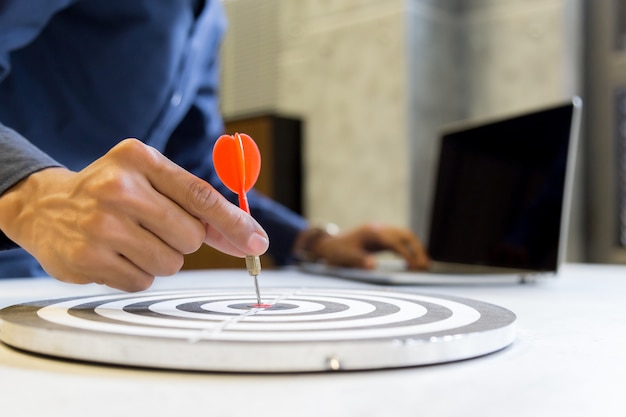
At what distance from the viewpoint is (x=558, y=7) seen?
Result: 8.75 feet

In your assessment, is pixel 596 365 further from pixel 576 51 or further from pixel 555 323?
pixel 576 51

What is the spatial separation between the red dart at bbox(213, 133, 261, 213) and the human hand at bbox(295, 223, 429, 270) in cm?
86

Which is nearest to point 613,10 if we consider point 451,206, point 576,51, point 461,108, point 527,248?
point 576,51

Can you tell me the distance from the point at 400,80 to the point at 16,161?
2.53 metres

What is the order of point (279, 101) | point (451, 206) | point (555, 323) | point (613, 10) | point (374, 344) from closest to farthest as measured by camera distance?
point (374, 344) < point (555, 323) < point (451, 206) < point (613, 10) < point (279, 101)

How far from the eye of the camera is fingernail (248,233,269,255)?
554mm

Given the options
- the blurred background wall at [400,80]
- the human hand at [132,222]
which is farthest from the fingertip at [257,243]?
the blurred background wall at [400,80]

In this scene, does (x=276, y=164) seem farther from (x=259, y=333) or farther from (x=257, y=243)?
(x=259, y=333)

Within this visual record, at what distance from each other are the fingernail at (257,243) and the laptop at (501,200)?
1.53ft

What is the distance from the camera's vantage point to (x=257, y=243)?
556mm

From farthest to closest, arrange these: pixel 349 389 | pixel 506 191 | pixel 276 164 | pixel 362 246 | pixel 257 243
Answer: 1. pixel 276 164
2. pixel 362 246
3. pixel 506 191
4. pixel 257 243
5. pixel 349 389

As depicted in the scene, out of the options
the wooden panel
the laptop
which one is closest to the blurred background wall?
the wooden panel

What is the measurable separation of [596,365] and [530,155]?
815 millimetres

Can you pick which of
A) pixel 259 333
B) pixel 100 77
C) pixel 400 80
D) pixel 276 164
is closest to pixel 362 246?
pixel 100 77
